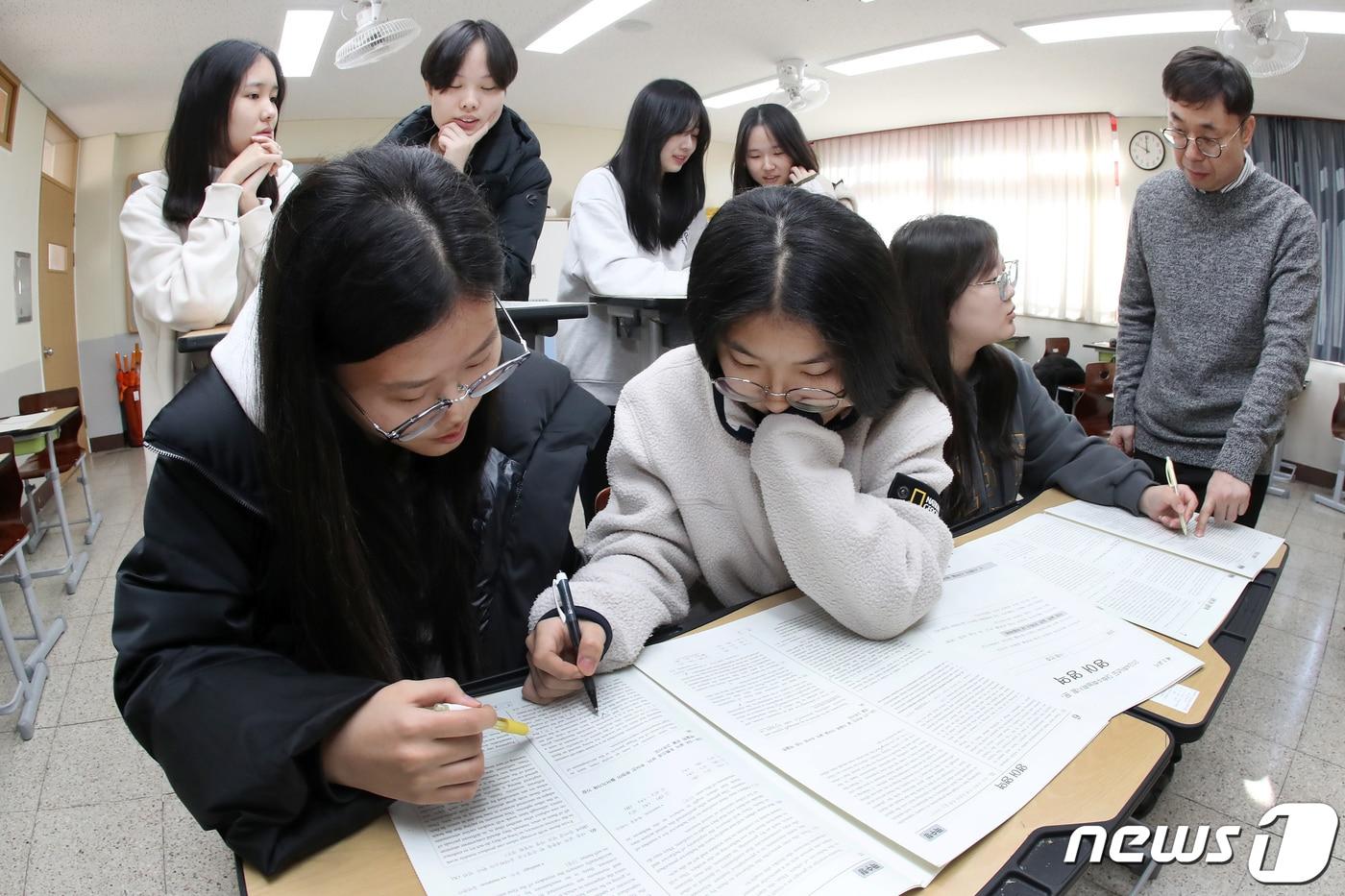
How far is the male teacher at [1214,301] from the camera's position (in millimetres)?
1569

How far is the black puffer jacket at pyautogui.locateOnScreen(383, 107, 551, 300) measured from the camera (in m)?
1.82

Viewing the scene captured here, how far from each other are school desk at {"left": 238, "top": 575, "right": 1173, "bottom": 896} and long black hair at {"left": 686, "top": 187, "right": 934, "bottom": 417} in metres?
0.49

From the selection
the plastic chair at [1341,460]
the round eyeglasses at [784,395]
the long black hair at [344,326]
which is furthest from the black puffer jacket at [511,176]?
the plastic chair at [1341,460]

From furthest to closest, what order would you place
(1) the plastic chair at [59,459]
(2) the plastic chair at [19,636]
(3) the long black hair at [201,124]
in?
(1) the plastic chair at [59,459] → (2) the plastic chair at [19,636] → (3) the long black hair at [201,124]

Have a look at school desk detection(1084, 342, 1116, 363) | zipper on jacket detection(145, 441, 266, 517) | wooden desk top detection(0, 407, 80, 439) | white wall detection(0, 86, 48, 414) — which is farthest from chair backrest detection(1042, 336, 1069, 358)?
white wall detection(0, 86, 48, 414)

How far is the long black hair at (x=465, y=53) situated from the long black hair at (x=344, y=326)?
116 cm

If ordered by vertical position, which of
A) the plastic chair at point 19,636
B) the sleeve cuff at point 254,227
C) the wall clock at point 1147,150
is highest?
the wall clock at point 1147,150

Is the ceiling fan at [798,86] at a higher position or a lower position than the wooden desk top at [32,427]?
higher

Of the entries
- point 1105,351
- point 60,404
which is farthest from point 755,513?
point 1105,351

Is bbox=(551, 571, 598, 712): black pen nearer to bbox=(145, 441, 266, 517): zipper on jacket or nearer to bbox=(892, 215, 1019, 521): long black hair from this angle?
bbox=(145, 441, 266, 517): zipper on jacket

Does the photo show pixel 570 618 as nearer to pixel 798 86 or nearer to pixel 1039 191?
pixel 798 86

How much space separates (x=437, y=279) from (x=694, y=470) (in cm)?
50

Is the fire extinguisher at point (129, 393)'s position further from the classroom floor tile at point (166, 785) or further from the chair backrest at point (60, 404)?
the classroom floor tile at point (166, 785)

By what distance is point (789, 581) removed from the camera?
1.12m
